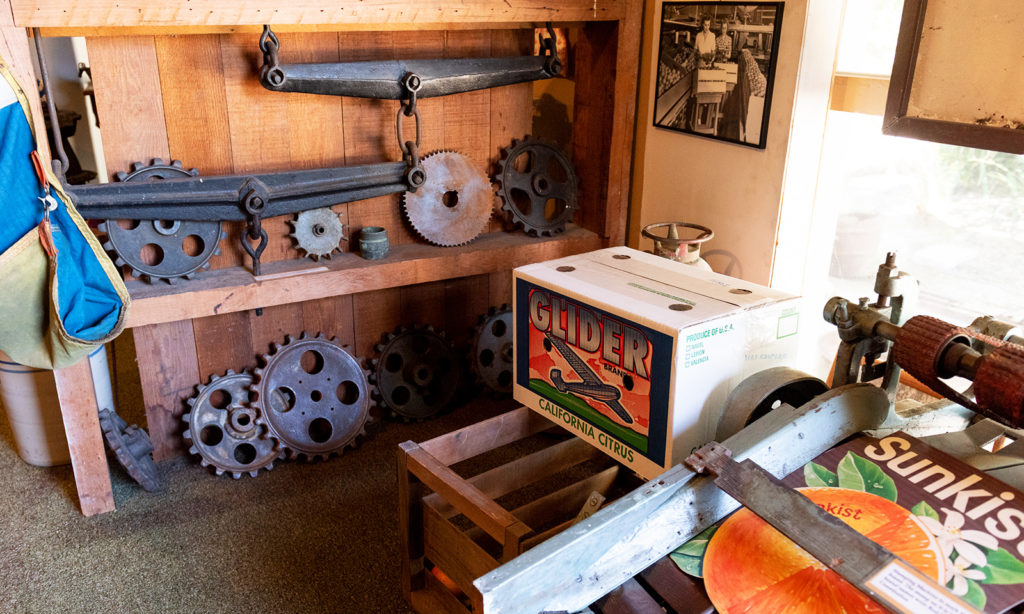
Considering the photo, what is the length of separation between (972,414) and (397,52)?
6.24 ft

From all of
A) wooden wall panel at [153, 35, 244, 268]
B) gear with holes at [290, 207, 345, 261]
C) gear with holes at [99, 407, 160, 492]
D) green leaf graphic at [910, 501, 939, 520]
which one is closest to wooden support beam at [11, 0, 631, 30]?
wooden wall panel at [153, 35, 244, 268]

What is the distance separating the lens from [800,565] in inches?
42.6

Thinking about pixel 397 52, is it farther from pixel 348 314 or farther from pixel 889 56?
pixel 889 56

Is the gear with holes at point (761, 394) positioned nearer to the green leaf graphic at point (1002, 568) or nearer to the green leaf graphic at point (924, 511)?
the green leaf graphic at point (924, 511)

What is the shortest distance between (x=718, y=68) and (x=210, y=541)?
2.02 metres

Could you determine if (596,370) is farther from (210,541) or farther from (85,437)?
(85,437)

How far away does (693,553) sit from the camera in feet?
3.76

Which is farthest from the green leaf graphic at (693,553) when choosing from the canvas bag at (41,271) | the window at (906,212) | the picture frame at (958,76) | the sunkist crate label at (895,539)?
the canvas bag at (41,271)

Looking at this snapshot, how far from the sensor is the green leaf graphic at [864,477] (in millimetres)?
1187

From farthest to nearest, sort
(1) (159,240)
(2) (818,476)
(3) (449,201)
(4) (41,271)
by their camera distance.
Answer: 1. (3) (449,201)
2. (1) (159,240)
3. (4) (41,271)
4. (2) (818,476)

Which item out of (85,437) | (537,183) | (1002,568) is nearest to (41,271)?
(85,437)

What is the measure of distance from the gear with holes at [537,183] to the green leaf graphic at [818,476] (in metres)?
1.65

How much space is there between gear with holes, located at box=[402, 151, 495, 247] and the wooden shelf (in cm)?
6

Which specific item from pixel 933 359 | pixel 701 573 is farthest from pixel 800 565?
pixel 933 359
